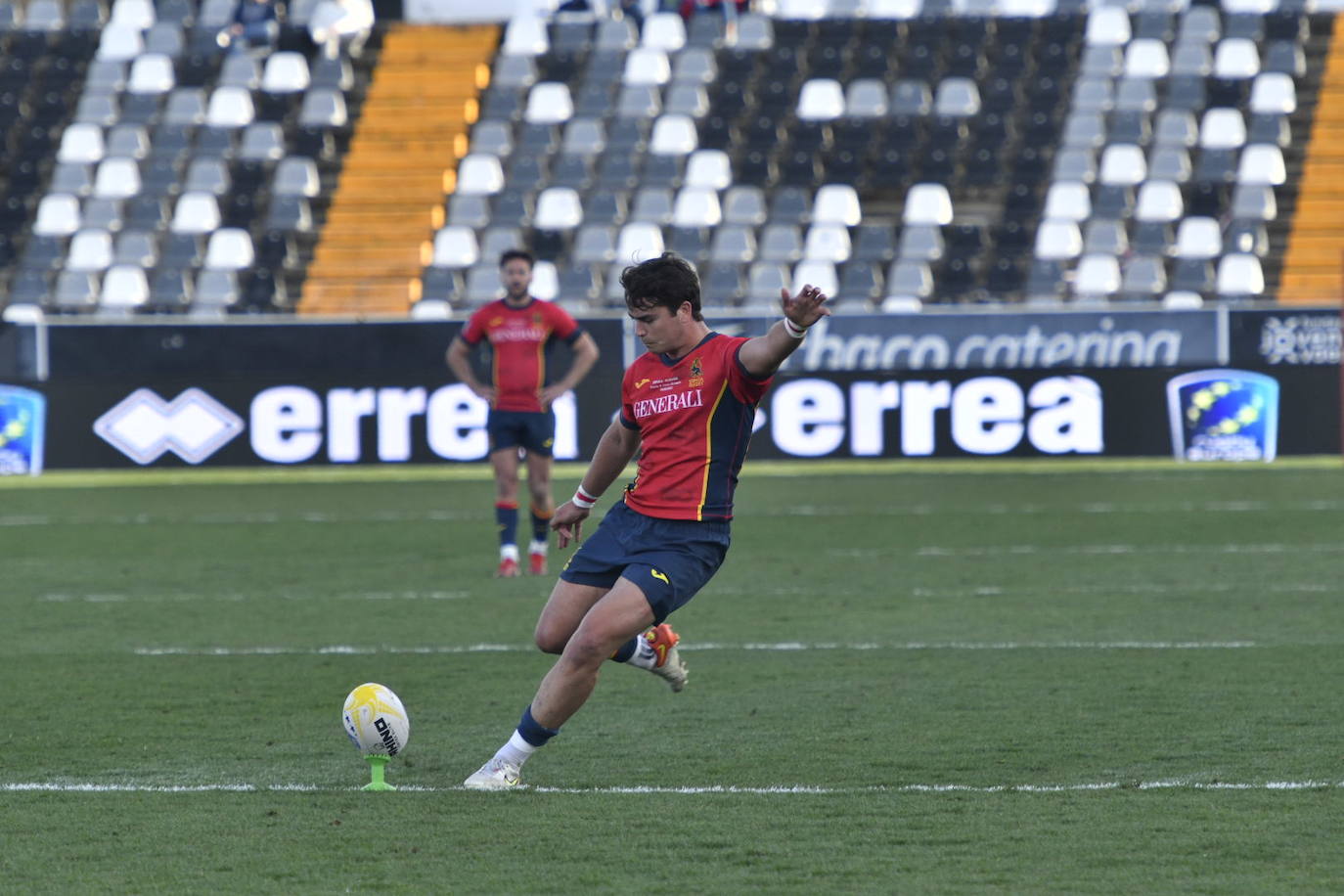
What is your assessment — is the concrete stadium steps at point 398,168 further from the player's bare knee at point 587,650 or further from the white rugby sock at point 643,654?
the player's bare knee at point 587,650

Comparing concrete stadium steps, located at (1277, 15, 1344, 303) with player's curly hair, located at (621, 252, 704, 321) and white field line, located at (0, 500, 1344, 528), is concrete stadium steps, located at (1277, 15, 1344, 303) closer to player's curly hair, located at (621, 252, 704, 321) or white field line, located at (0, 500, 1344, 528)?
white field line, located at (0, 500, 1344, 528)

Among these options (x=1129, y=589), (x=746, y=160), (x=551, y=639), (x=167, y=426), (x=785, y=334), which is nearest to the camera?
(x=785, y=334)

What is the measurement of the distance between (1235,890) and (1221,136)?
23685 millimetres

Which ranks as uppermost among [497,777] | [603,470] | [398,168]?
[398,168]

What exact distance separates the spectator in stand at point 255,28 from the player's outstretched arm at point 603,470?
2613 cm

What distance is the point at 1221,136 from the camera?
27.3 metres

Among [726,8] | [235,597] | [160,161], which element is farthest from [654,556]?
[726,8]

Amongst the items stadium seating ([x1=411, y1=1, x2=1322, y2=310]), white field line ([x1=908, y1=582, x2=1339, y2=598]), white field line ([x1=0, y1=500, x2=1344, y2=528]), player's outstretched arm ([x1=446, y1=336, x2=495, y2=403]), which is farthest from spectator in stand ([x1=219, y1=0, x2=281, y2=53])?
white field line ([x1=908, y1=582, x2=1339, y2=598])

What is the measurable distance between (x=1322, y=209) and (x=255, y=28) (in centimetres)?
1599

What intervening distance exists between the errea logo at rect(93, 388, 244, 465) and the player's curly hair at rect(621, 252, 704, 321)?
52.9 ft

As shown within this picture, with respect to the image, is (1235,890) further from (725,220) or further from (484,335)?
(725,220)

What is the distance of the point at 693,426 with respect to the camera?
20.6 ft

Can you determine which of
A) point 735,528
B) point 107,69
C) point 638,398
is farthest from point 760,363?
point 107,69

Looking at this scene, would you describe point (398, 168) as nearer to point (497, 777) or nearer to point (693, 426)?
point (693, 426)
